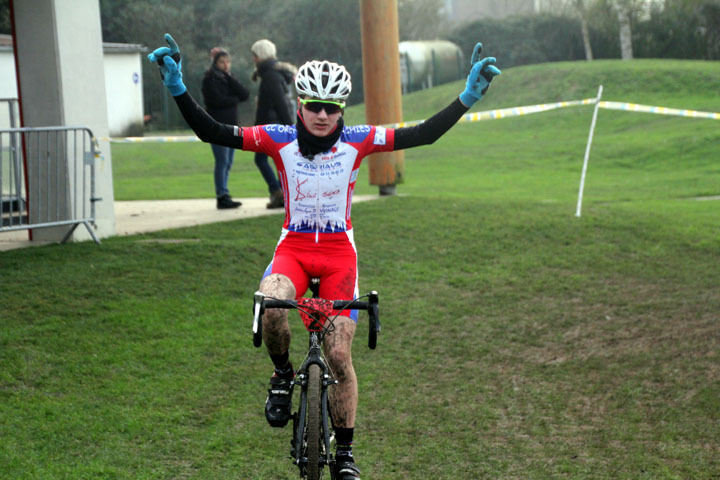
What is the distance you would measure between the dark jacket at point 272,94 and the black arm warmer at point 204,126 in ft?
23.9

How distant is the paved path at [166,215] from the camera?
11.5m

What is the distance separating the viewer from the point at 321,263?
15.8 feet

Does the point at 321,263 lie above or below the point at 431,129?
below

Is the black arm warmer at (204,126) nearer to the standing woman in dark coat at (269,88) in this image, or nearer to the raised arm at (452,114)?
the raised arm at (452,114)

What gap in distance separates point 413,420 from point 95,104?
678 centimetres

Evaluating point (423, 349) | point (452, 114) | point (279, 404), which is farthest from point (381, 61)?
point (279, 404)

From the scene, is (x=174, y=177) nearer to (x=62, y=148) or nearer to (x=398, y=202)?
(x=398, y=202)

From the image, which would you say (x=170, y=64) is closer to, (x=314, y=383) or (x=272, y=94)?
(x=314, y=383)

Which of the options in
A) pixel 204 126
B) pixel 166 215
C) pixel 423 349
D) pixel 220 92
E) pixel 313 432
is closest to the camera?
pixel 313 432

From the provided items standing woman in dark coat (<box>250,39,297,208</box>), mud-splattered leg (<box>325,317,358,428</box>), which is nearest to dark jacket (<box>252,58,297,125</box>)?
standing woman in dark coat (<box>250,39,297,208</box>)

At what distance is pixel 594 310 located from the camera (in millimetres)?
8922

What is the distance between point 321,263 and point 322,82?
3.16 ft

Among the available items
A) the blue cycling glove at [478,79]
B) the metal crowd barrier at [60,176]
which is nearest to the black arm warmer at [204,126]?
the blue cycling glove at [478,79]

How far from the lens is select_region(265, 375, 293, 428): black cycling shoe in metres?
4.67
